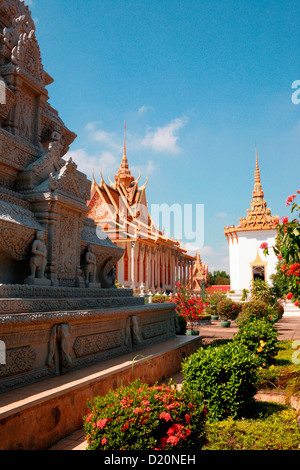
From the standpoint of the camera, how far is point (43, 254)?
531 cm

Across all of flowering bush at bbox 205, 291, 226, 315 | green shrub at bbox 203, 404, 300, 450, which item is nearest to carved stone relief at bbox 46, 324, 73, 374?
green shrub at bbox 203, 404, 300, 450

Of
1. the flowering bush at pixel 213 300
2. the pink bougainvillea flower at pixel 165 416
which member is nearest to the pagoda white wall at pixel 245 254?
the flowering bush at pixel 213 300

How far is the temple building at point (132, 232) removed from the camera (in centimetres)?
3102

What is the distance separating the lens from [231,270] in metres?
34.6

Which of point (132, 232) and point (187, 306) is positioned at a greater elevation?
point (132, 232)

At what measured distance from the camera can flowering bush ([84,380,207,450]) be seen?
2.53 m

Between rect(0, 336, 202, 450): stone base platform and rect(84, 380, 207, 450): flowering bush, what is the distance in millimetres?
689

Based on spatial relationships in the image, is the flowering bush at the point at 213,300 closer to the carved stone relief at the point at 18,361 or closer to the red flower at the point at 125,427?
the carved stone relief at the point at 18,361

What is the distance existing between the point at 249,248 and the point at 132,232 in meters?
10.7

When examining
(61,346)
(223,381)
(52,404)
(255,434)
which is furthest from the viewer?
(61,346)

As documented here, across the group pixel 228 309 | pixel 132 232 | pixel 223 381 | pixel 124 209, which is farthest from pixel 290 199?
pixel 124 209

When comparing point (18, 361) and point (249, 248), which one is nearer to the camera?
point (18, 361)

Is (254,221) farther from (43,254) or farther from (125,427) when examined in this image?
(125,427)
